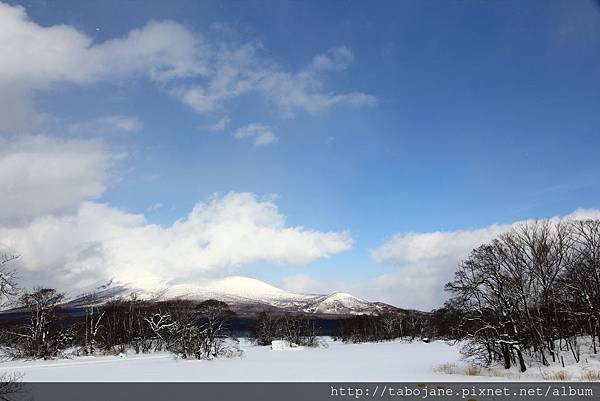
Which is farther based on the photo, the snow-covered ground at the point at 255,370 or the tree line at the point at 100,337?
the tree line at the point at 100,337

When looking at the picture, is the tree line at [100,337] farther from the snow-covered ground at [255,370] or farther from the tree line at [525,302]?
the tree line at [525,302]

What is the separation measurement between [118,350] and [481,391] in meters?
63.1

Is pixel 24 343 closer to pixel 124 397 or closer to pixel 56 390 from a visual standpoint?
pixel 56 390

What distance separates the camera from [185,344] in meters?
53.6

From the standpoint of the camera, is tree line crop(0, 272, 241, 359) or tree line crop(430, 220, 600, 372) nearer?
tree line crop(430, 220, 600, 372)

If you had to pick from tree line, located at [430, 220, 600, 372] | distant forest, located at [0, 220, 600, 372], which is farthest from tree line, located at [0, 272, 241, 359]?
tree line, located at [430, 220, 600, 372]

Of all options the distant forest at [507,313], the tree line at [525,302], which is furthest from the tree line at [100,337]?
the tree line at [525,302]

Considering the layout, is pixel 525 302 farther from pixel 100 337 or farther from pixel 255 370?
pixel 100 337

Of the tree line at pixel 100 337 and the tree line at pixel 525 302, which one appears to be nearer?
the tree line at pixel 525 302

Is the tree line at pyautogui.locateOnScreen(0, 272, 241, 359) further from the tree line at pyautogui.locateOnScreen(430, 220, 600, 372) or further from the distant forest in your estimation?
the tree line at pyautogui.locateOnScreen(430, 220, 600, 372)

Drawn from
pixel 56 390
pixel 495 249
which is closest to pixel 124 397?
pixel 56 390

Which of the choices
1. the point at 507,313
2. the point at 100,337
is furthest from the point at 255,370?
the point at 100,337

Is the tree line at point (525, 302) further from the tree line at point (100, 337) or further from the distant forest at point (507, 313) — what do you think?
the tree line at point (100, 337)

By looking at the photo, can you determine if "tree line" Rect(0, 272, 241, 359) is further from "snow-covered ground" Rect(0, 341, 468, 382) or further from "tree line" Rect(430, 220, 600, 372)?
"tree line" Rect(430, 220, 600, 372)
